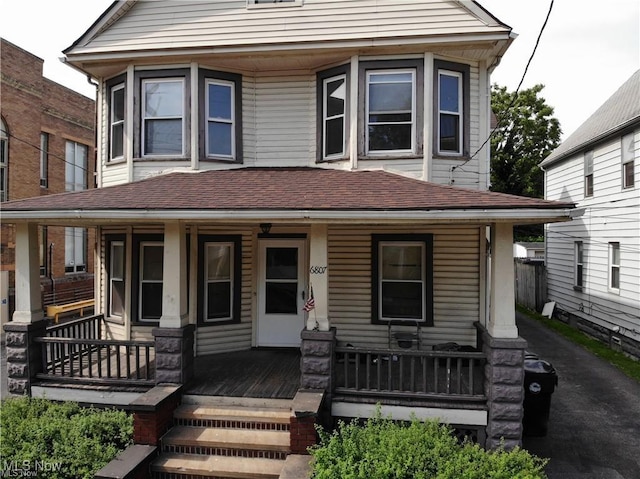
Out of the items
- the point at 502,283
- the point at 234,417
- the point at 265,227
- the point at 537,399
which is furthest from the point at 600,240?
the point at 234,417

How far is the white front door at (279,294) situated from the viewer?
8375 mm

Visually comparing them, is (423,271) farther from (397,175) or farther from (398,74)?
(398,74)

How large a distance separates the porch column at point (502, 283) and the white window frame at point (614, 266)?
28.8ft

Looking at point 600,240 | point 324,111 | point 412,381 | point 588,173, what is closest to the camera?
point 412,381

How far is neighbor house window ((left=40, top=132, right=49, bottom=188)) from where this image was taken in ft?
55.4

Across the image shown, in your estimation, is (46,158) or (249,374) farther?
(46,158)

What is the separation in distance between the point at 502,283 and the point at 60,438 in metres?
6.05

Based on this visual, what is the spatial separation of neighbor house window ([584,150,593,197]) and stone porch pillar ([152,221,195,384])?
525 inches

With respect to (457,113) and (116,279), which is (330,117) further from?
(116,279)

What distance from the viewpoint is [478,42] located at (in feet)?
23.4

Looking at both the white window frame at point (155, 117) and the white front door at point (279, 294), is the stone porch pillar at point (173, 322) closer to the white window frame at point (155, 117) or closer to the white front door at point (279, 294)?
the white front door at point (279, 294)

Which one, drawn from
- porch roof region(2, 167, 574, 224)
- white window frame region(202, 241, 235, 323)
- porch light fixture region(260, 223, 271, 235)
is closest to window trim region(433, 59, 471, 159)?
porch roof region(2, 167, 574, 224)

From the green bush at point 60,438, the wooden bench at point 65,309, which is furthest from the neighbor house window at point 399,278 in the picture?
the wooden bench at point 65,309

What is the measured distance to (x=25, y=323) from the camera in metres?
6.52
